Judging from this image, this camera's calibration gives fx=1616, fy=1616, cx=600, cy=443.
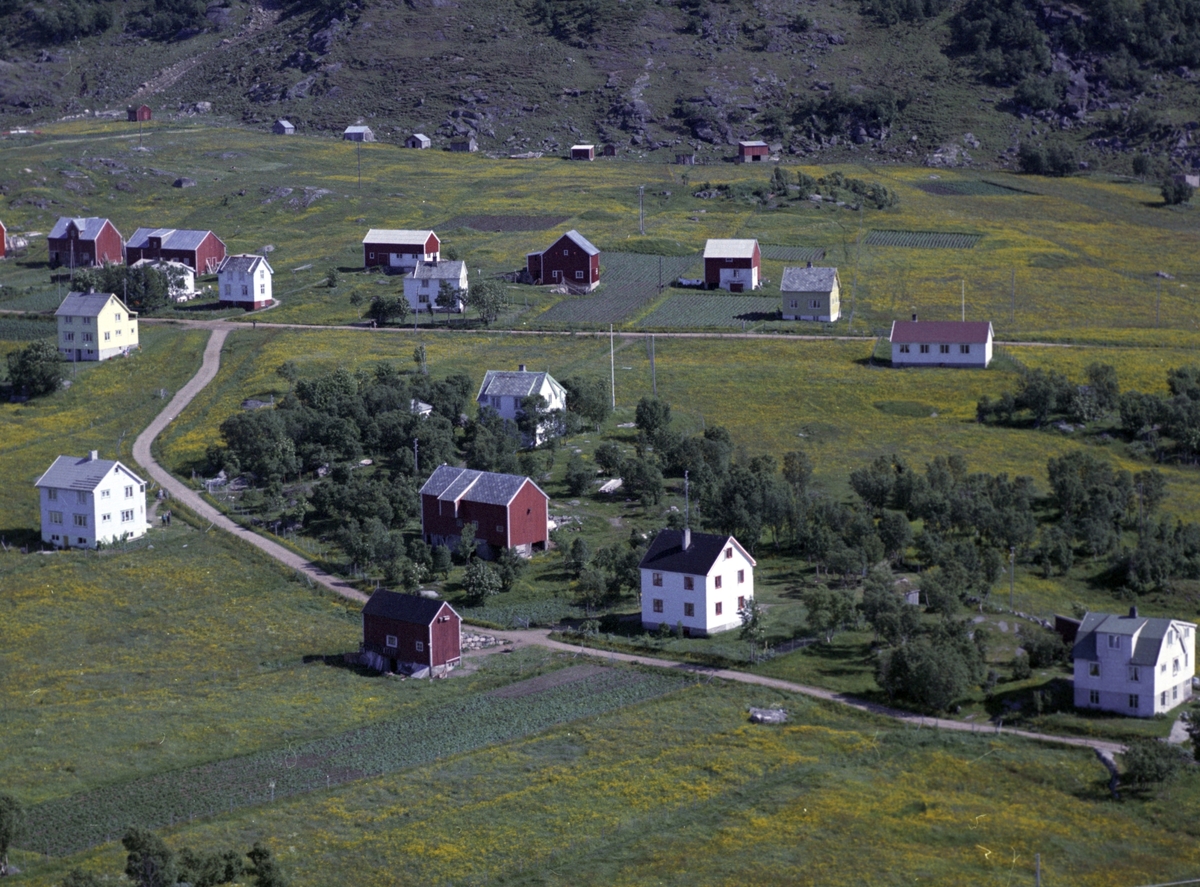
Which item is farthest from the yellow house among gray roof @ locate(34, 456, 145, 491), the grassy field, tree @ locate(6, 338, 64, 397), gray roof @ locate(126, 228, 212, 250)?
gray roof @ locate(34, 456, 145, 491)

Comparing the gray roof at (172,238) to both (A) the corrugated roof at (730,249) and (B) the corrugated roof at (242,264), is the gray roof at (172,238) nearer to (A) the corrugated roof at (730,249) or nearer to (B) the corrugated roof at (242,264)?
(B) the corrugated roof at (242,264)

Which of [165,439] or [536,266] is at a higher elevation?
[536,266]

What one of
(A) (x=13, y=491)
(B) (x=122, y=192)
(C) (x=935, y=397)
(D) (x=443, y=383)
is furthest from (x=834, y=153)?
(A) (x=13, y=491)

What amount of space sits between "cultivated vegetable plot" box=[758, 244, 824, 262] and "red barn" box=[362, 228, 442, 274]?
29.1 m

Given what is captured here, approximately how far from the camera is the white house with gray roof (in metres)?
123

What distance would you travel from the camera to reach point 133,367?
362ft

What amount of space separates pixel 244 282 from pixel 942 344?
179 ft

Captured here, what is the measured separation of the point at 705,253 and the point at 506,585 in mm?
67444

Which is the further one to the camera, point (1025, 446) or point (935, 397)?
point (935, 397)

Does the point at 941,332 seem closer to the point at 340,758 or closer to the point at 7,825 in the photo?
the point at 340,758

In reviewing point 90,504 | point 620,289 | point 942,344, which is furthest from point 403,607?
point 620,289

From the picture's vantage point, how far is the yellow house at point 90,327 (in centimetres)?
11150

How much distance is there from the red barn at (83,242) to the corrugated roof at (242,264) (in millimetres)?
15145

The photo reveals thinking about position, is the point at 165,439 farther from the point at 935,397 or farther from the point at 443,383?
the point at 935,397
